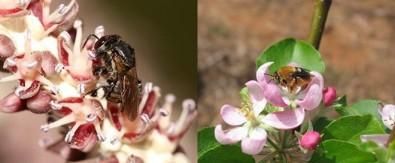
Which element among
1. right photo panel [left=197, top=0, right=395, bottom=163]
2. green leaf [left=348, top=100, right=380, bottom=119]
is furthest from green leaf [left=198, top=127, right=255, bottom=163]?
green leaf [left=348, top=100, right=380, bottom=119]

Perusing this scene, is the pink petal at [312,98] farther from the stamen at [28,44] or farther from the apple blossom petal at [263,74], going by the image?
the stamen at [28,44]

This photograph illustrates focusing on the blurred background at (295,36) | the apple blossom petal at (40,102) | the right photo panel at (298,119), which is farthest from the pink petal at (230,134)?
the blurred background at (295,36)

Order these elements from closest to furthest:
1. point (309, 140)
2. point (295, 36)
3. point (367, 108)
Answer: point (309, 140), point (367, 108), point (295, 36)

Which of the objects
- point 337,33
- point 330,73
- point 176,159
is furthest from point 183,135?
point 337,33

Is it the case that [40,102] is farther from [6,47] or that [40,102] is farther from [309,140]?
[309,140]

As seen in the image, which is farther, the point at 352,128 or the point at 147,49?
the point at 147,49

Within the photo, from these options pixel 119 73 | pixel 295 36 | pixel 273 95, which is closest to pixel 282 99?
pixel 273 95

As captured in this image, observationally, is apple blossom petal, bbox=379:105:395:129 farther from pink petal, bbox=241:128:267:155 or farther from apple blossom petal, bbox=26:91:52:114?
apple blossom petal, bbox=26:91:52:114

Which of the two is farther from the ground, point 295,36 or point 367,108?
point 367,108

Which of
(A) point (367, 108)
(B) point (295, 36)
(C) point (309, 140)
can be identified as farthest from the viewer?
(B) point (295, 36)
